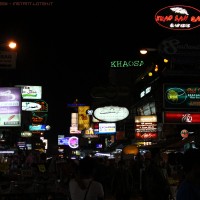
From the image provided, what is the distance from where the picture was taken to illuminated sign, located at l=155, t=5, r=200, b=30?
1573 centimetres

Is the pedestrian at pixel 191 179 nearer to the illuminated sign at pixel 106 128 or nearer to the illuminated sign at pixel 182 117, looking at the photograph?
the illuminated sign at pixel 182 117

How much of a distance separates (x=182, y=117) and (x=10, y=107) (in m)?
8.67

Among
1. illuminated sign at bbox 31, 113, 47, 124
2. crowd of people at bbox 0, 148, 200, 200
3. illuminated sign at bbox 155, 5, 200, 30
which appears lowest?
crowd of people at bbox 0, 148, 200, 200

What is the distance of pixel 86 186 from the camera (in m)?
6.00

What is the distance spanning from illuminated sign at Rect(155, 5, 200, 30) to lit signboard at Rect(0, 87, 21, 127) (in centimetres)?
893

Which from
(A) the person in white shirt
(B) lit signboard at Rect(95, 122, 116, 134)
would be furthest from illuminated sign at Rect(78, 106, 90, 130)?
(A) the person in white shirt

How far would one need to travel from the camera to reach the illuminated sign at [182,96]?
67.6ft

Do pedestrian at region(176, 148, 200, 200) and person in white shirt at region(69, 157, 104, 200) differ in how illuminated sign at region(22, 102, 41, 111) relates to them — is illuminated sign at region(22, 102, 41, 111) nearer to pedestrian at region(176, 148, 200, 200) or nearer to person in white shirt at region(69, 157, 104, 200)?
person in white shirt at region(69, 157, 104, 200)

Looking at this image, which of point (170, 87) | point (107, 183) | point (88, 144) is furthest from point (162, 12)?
point (88, 144)

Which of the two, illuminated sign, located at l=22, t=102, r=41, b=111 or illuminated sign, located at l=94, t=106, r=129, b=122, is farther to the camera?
illuminated sign, located at l=22, t=102, r=41, b=111

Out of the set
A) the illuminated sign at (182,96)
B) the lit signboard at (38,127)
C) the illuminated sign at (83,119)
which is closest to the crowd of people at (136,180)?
the illuminated sign at (182,96)

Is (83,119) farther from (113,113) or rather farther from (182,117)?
(113,113)

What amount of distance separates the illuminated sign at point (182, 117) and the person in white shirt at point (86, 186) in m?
15.1

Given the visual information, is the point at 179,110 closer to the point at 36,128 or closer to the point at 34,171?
the point at 34,171
